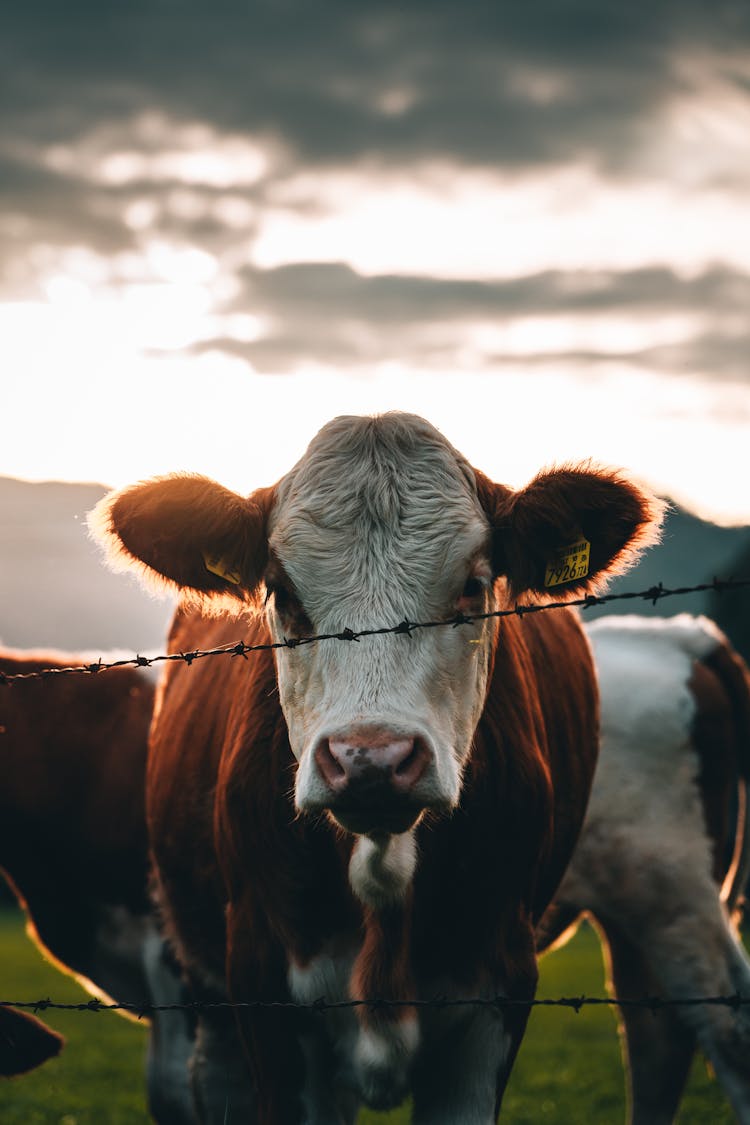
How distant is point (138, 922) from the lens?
652cm

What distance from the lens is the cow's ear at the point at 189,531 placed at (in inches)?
159

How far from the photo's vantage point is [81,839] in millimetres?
6629

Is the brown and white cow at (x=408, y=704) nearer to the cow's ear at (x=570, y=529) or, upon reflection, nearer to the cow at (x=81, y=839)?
the cow's ear at (x=570, y=529)

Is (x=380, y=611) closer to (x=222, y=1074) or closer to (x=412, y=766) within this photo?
(x=412, y=766)

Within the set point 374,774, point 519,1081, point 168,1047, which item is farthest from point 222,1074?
point 519,1081

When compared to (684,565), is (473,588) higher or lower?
higher

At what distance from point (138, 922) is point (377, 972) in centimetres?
312

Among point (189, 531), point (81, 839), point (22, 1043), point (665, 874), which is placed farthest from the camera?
point (81, 839)

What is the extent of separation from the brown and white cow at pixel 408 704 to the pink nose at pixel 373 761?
6.8 inches

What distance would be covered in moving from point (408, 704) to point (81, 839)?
12.5 ft

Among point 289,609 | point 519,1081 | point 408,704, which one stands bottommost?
point 519,1081

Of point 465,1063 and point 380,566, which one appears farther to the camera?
point 465,1063

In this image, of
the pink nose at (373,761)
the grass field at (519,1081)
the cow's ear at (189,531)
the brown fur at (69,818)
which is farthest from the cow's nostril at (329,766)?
the grass field at (519,1081)

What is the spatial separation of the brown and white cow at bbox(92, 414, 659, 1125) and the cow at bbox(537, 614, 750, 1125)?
1697 millimetres
